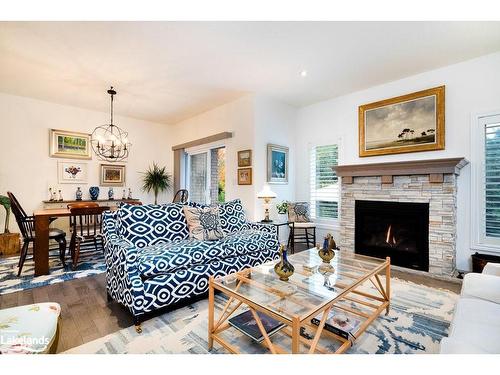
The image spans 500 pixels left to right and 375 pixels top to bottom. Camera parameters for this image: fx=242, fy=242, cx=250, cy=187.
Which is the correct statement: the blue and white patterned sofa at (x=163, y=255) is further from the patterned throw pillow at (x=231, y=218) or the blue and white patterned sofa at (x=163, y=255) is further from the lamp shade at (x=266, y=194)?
the lamp shade at (x=266, y=194)

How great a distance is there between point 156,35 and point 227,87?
147cm

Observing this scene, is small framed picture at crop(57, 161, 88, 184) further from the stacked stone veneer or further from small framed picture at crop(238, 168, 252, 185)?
the stacked stone veneer

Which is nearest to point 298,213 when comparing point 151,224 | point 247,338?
point 151,224

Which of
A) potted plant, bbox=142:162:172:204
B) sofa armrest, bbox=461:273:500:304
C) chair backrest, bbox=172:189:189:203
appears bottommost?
sofa armrest, bbox=461:273:500:304

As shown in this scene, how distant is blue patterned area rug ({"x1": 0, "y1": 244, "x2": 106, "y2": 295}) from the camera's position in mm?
2627

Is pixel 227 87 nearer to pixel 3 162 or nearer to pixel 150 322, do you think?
pixel 150 322

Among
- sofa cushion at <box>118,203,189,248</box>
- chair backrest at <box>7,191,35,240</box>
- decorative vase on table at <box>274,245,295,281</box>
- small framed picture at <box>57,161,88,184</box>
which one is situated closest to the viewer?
decorative vase on table at <box>274,245,295,281</box>

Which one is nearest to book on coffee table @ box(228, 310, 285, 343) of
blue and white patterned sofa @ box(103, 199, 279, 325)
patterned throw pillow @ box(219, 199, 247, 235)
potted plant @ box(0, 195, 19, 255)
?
blue and white patterned sofa @ box(103, 199, 279, 325)

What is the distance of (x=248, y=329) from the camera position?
155cm

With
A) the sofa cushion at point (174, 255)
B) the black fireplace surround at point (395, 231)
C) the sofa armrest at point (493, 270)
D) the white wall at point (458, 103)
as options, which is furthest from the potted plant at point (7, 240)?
the sofa armrest at point (493, 270)

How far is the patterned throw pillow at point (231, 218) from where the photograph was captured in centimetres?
308

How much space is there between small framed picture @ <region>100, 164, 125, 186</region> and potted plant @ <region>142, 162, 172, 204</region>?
1.58ft

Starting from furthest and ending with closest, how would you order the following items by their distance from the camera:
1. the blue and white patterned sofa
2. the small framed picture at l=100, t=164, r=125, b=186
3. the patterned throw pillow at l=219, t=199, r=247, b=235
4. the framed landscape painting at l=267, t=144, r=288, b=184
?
the small framed picture at l=100, t=164, r=125, b=186 → the framed landscape painting at l=267, t=144, r=288, b=184 → the patterned throw pillow at l=219, t=199, r=247, b=235 → the blue and white patterned sofa

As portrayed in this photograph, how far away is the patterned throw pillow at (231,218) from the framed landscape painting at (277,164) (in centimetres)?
114
